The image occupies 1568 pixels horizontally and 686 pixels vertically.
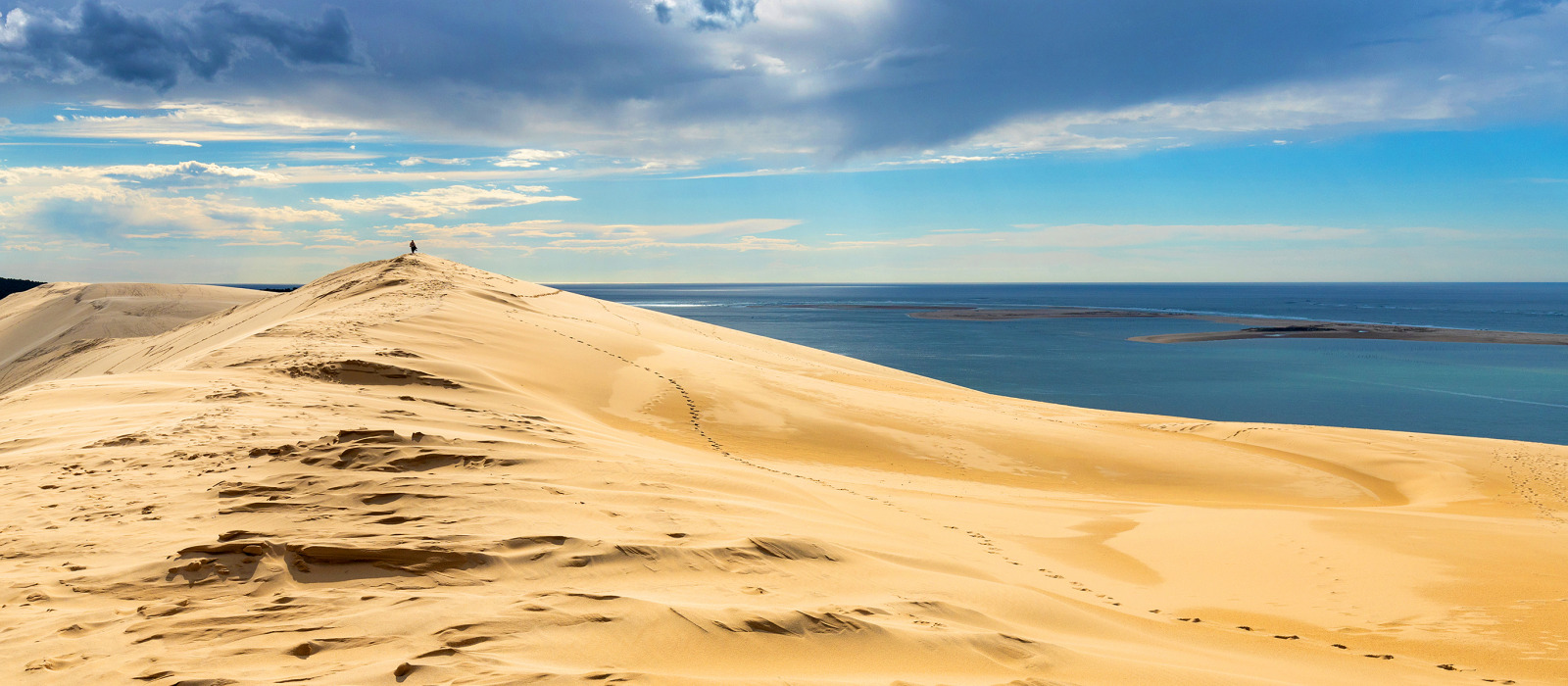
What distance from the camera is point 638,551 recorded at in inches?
206

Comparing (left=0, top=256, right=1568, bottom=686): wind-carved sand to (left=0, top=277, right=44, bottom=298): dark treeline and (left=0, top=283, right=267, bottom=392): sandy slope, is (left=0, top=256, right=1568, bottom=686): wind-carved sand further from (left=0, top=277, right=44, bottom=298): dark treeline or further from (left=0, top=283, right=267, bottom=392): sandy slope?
(left=0, top=277, right=44, bottom=298): dark treeline

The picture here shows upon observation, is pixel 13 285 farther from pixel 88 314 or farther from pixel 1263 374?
pixel 1263 374

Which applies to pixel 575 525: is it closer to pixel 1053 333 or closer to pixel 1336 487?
pixel 1336 487

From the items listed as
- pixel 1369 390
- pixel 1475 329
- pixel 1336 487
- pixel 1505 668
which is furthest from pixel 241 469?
pixel 1475 329

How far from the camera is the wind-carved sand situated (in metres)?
3.74

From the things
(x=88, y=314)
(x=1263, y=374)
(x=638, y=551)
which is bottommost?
(x=1263, y=374)

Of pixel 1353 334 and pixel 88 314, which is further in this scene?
pixel 1353 334

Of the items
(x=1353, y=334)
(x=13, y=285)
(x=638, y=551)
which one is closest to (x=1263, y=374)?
(x=1353, y=334)

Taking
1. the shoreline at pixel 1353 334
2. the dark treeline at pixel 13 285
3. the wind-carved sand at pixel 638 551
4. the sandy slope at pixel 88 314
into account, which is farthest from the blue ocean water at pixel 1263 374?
the dark treeline at pixel 13 285

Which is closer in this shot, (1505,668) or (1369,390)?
(1505,668)

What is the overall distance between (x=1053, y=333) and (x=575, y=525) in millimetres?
68643

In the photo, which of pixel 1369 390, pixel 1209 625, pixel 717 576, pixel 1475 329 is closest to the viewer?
pixel 717 576

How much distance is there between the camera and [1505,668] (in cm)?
538

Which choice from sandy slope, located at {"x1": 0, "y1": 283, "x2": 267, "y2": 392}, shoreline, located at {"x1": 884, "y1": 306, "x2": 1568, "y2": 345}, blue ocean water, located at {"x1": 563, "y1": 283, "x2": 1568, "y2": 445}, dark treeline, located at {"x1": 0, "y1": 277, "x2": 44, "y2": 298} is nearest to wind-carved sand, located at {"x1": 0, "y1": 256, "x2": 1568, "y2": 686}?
blue ocean water, located at {"x1": 563, "y1": 283, "x2": 1568, "y2": 445}
